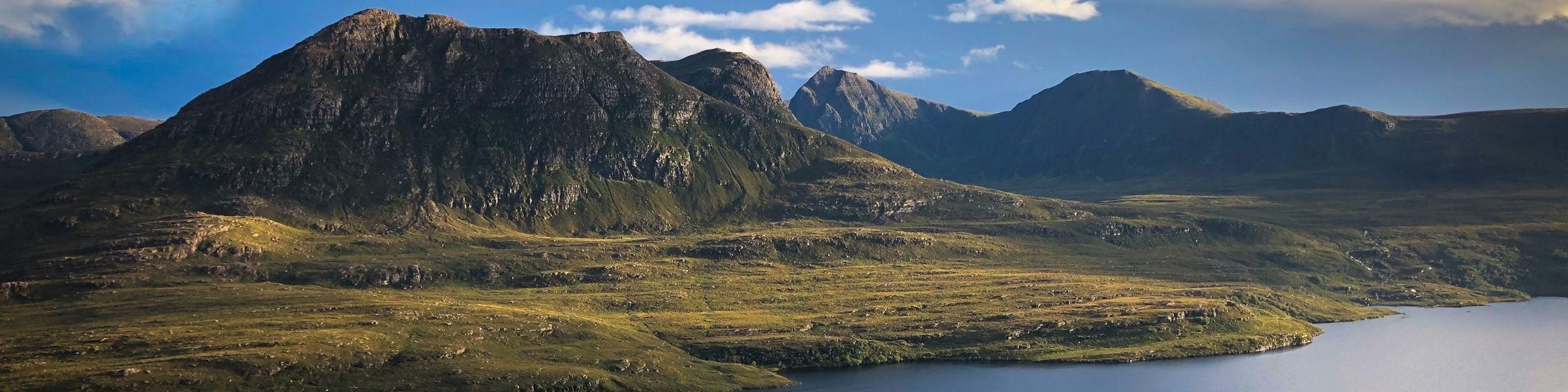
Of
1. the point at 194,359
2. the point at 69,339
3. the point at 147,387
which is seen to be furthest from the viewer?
the point at 69,339

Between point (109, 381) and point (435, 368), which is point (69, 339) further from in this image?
point (435, 368)

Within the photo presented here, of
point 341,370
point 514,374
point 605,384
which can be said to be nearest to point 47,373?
point 341,370

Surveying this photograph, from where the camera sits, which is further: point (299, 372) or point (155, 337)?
point (155, 337)

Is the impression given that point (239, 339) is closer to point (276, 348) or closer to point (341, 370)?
point (276, 348)

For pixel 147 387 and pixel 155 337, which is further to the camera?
pixel 155 337

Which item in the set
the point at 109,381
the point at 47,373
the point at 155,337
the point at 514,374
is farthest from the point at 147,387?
the point at 514,374

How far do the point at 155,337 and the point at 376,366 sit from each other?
131 feet

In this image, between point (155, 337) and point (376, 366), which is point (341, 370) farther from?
point (155, 337)

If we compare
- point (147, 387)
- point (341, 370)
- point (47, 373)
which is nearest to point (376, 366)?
point (341, 370)

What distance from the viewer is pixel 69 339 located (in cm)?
19725

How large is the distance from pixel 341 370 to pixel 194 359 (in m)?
22.0

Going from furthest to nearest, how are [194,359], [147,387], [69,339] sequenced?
1. [69,339]
2. [194,359]
3. [147,387]

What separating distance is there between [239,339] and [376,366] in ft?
84.2

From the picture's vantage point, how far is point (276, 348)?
192875 mm
